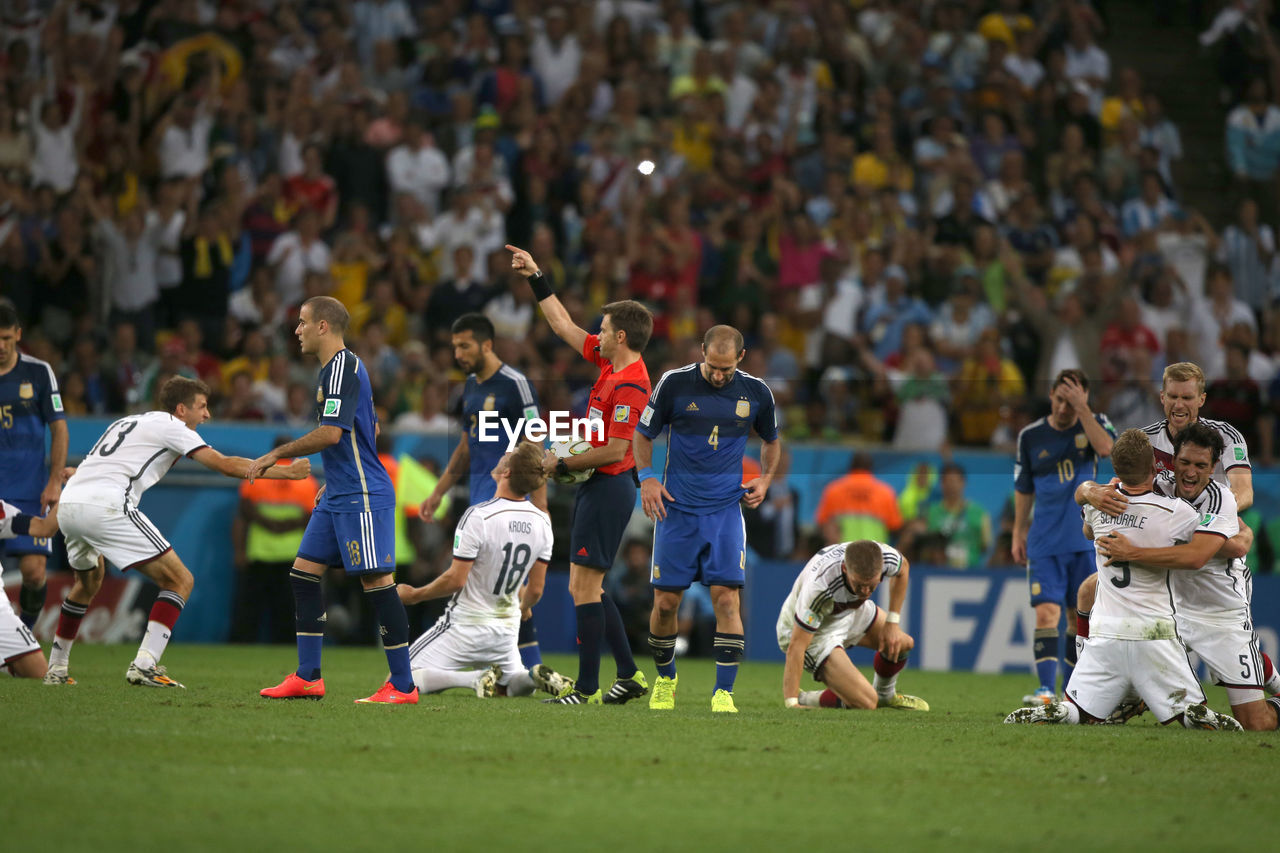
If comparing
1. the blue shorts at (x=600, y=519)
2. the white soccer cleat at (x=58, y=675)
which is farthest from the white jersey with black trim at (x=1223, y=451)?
the white soccer cleat at (x=58, y=675)

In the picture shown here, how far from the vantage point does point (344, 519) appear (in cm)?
879

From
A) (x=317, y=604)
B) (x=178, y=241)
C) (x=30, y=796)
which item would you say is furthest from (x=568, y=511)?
(x=30, y=796)

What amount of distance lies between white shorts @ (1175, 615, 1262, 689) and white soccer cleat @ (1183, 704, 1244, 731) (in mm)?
309

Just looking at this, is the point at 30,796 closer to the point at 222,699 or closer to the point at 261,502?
the point at 222,699

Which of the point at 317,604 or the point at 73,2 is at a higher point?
the point at 73,2

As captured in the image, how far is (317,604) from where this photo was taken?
8984 mm

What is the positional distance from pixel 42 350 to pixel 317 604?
7.85 metres

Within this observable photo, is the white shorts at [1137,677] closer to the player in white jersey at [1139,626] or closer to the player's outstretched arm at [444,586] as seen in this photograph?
the player in white jersey at [1139,626]

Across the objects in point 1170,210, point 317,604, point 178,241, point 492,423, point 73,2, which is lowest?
point 317,604

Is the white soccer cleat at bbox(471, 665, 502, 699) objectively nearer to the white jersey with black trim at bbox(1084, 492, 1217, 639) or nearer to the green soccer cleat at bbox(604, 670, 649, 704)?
the green soccer cleat at bbox(604, 670, 649, 704)

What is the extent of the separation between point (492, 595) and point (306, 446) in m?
2.06

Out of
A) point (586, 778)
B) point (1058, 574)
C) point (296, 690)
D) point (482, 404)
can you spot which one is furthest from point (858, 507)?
point (586, 778)

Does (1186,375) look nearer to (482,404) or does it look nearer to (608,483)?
(608,483)

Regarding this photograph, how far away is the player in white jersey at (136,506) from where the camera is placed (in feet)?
31.1
